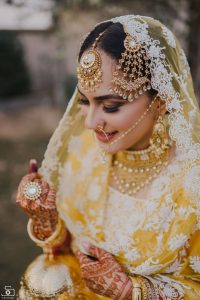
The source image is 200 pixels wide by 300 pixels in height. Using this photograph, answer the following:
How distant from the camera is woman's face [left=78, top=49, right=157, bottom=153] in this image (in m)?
1.93

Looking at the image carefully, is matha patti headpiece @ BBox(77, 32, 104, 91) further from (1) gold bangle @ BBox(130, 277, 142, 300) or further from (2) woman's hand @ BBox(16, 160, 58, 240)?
(1) gold bangle @ BBox(130, 277, 142, 300)

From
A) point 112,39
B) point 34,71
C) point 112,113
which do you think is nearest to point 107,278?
point 112,113

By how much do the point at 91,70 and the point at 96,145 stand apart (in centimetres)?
54

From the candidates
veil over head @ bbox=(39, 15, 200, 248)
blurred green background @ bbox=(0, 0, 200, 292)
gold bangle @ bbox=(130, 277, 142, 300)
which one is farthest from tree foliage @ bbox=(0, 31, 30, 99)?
gold bangle @ bbox=(130, 277, 142, 300)

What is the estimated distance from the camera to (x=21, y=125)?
995 cm

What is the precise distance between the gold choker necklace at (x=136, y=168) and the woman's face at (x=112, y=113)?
0.40 feet

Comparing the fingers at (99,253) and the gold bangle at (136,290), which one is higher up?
the fingers at (99,253)

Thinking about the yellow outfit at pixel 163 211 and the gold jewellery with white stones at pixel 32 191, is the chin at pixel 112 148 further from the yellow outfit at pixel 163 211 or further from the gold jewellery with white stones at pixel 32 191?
the gold jewellery with white stones at pixel 32 191

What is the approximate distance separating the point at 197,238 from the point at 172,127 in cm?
45

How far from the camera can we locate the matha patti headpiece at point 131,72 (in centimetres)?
192

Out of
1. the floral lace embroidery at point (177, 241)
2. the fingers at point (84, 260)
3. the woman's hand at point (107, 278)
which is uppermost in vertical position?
the floral lace embroidery at point (177, 241)

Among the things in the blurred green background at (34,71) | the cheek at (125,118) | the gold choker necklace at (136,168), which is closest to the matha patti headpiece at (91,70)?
the cheek at (125,118)

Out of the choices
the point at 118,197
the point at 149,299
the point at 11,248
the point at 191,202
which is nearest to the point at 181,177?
the point at 191,202

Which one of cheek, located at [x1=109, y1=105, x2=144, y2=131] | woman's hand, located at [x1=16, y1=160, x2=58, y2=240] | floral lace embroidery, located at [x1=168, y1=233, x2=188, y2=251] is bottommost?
floral lace embroidery, located at [x1=168, y1=233, x2=188, y2=251]
